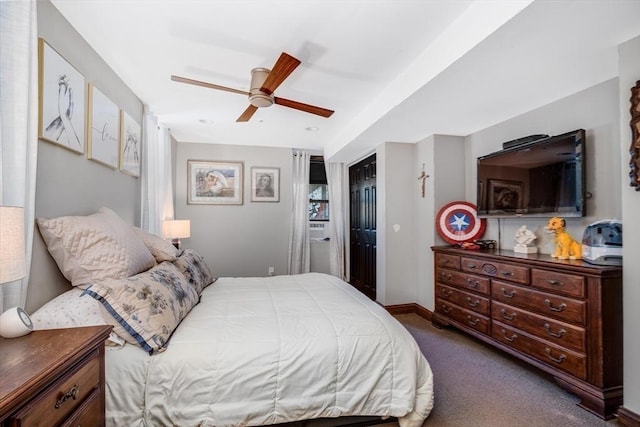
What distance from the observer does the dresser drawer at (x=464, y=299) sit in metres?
2.55

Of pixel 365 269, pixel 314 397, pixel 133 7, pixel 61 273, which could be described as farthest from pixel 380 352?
pixel 365 269

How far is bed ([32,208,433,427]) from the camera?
1353mm

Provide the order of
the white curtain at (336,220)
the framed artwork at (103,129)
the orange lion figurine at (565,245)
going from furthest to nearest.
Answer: the white curtain at (336,220) → the orange lion figurine at (565,245) → the framed artwork at (103,129)

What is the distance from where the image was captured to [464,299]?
2773mm

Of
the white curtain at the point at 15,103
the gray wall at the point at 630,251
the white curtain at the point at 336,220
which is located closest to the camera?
the white curtain at the point at 15,103

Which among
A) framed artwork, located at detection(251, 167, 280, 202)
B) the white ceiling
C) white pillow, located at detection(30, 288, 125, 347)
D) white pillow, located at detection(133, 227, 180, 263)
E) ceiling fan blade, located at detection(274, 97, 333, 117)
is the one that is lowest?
white pillow, located at detection(30, 288, 125, 347)

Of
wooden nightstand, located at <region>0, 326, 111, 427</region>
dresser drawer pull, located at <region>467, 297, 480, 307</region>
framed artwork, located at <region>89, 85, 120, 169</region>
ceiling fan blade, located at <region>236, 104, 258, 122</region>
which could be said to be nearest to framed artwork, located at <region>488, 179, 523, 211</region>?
dresser drawer pull, located at <region>467, 297, 480, 307</region>

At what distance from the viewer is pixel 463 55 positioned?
1691 mm

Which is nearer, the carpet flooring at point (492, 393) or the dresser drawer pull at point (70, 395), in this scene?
the dresser drawer pull at point (70, 395)

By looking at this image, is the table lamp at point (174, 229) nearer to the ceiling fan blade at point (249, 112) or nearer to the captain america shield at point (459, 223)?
the ceiling fan blade at point (249, 112)

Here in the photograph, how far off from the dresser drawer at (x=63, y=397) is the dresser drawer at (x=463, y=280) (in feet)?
8.74

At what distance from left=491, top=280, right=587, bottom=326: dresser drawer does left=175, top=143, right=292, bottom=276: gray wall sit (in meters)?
3.11

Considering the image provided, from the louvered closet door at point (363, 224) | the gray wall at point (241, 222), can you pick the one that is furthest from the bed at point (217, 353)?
the gray wall at point (241, 222)

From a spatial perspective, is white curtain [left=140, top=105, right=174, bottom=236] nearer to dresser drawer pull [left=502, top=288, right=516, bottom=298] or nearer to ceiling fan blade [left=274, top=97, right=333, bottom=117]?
ceiling fan blade [left=274, top=97, right=333, bottom=117]
